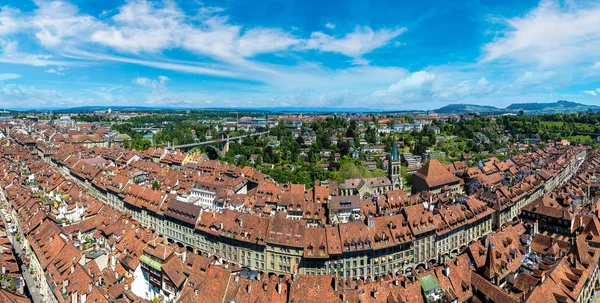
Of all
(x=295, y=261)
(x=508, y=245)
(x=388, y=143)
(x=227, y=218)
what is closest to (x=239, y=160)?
(x=388, y=143)

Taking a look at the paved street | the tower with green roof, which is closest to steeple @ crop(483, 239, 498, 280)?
the paved street

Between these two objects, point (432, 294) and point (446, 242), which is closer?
point (432, 294)

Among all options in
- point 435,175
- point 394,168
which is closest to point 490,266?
point 435,175

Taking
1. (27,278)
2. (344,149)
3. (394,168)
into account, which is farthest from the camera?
(344,149)

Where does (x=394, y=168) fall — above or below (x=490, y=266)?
above

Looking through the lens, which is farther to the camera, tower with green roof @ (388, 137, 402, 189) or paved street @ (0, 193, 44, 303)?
tower with green roof @ (388, 137, 402, 189)

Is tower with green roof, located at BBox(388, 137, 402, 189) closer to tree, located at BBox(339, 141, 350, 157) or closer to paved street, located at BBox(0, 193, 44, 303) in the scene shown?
tree, located at BBox(339, 141, 350, 157)

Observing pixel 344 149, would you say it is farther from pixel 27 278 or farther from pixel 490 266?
pixel 27 278

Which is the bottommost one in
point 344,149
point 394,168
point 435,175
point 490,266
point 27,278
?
point 27,278

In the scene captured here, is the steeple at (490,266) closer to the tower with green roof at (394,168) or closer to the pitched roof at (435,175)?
the pitched roof at (435,175)

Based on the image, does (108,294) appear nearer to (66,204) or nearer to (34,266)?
(34,266)

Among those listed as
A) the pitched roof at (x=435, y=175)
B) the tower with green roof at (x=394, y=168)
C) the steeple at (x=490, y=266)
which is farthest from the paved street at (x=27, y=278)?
the tower with green roof at (x=394, y=168)
